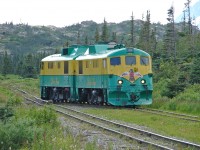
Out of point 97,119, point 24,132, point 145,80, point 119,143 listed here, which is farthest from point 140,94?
point 24,132

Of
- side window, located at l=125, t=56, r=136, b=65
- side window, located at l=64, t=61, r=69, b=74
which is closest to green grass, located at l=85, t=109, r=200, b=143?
side window, located at l=125, t=56, r=136, b=65

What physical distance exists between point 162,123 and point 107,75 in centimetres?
867

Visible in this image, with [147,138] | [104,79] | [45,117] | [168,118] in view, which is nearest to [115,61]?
[104,79]

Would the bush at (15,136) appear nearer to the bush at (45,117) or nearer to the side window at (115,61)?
the bush at (45,117)

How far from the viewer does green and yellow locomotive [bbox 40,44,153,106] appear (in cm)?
2548

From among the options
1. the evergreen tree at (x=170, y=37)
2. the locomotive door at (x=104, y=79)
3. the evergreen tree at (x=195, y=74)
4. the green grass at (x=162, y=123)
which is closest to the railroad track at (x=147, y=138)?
the green grass at (x=162, y=123)

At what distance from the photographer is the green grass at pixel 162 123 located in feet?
48.4

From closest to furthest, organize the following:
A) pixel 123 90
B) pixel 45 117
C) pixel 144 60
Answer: pixel 45 117 < pixel 123 90 < pixel 144 60

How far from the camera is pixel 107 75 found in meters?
25.8

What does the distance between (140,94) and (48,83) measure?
9855 mm

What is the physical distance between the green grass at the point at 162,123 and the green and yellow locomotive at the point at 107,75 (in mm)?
2742

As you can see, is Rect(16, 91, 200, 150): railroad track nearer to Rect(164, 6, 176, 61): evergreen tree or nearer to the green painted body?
the green painted body

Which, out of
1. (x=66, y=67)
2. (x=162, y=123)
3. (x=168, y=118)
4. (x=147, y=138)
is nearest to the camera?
(x=147, y=138)

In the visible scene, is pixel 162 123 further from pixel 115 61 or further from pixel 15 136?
pixel 115 61
